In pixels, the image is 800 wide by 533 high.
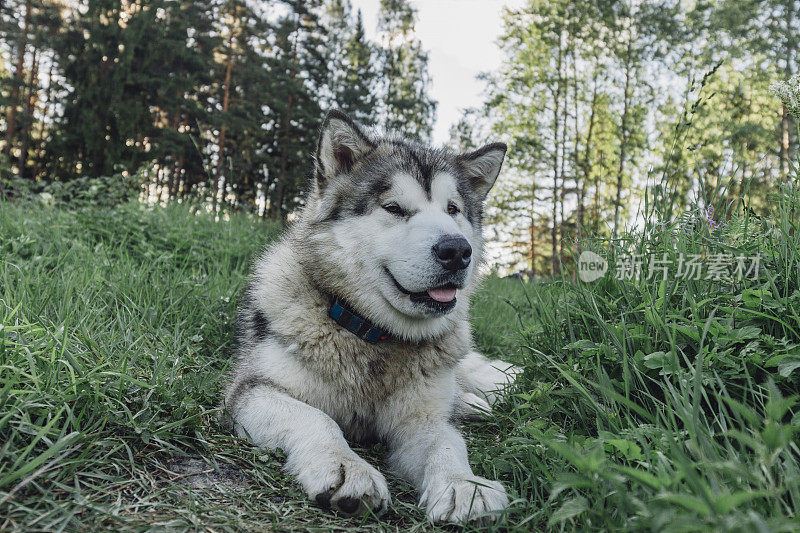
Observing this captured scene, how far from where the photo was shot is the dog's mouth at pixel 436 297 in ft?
8.31

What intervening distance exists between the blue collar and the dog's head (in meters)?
0.05

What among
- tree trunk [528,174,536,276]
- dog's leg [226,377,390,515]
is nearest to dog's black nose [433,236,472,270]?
dog's leg [226,377,390,515]

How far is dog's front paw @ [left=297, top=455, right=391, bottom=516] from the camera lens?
1.75m

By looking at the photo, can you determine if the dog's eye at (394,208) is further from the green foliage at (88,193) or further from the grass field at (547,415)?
the green foliage at (88,193)

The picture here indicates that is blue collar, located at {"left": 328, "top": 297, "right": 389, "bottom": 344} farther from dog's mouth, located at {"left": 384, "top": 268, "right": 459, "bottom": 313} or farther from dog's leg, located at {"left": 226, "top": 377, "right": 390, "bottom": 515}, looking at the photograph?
dog's leg, located at {"left": 226, "top": 377, "right": 390, "bottom": 515}

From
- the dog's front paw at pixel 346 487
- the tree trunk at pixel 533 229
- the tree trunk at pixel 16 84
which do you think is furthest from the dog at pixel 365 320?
the tree trunk at pixel 16 84

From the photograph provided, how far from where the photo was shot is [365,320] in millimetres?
2617

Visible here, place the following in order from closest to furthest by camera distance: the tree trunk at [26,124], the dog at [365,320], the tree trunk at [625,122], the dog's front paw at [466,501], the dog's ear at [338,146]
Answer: the dog's front paw at [466,501] < the dog at [365,320] < the dog's ear at [338,146] < the tree trunk at [625,122] < the tree trunk at [26,124]

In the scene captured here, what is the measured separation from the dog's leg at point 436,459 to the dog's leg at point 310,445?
22 cm

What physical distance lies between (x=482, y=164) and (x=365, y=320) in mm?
1448

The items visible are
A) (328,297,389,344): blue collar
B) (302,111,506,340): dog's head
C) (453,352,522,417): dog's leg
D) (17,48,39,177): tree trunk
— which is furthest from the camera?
(17,48,39,177): tree trunk

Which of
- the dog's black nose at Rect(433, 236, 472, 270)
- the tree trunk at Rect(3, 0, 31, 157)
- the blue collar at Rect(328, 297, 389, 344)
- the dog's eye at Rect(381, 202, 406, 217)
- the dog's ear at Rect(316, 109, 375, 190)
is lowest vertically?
the blue collar at Rect(328, 297, 389, 344)

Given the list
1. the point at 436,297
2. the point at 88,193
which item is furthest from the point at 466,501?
the point at 88,193

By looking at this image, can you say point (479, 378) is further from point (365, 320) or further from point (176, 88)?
point (176, 88)
